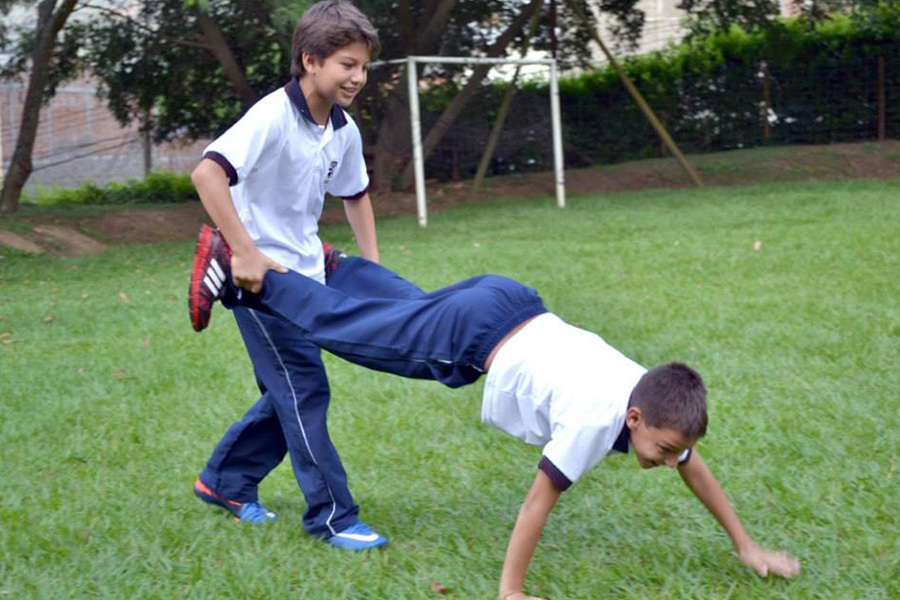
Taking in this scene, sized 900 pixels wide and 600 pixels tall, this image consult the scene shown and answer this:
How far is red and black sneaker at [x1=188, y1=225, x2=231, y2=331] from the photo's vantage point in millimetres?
3369

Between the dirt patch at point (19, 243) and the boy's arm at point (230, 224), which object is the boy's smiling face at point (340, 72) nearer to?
the boy's arm at point (230, 224)

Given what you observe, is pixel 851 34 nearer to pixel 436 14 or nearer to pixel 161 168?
pixel 436 14

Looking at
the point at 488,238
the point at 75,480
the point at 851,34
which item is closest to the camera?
the point at 75,480

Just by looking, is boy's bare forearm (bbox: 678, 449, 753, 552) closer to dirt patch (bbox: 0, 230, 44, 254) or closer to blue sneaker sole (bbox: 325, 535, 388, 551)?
blue sneaker sole (bbox: 325, 535, 388, 551)

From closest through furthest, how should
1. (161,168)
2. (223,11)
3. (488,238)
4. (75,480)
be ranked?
(75,480) < (488,238) < (223,11) < (161,168)

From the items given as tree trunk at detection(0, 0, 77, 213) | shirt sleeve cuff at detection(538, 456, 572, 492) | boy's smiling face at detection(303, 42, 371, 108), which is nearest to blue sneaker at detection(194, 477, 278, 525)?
shirt sleeve cuff at detection(538, 456, 572, 492)

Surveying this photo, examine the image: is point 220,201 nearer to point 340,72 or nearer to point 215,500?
point 340,72

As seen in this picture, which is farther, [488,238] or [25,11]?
[25,11]

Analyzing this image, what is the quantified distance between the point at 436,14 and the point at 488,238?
4652mm

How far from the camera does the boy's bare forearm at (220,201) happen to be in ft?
10.7

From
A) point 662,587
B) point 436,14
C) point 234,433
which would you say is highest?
point 436,14

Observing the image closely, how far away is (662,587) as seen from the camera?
3.18 meters

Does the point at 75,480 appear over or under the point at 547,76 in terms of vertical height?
under

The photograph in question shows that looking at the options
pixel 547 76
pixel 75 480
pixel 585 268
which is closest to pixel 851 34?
pixel 547 76
